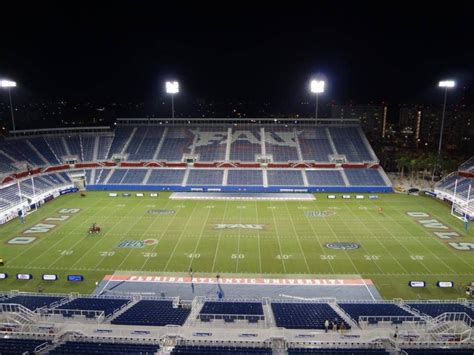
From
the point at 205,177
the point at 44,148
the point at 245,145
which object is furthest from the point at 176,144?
the point at 44,148

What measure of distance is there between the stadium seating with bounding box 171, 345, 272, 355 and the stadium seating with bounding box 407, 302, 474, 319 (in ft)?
36.6

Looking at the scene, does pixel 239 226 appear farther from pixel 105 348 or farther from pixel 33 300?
pixel 105 348

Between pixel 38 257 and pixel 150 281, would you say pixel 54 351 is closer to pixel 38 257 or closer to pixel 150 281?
pixel 150 281

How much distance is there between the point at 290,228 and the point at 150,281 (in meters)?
17.2

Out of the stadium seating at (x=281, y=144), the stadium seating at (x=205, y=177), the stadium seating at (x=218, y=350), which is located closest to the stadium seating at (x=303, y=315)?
the stadium seating at (x=218, y=350)

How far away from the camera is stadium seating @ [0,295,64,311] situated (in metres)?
21.0

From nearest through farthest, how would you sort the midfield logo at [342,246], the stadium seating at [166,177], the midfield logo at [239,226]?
the midfield logo at [342,246] < the midfield logo at [239,226] < the stadium seating at [166,177]

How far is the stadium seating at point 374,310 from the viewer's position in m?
19.2

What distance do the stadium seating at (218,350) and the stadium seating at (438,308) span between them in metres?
11.1

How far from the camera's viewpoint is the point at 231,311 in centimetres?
1967

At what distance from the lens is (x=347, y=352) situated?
14906 mm

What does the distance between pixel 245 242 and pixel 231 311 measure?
1565cm

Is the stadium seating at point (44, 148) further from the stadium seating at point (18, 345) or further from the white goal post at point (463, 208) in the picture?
the white goal post at point (463, 208)

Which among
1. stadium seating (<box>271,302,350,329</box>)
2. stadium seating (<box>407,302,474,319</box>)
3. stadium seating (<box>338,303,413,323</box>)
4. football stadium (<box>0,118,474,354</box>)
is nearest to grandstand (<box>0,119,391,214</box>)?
football stadium (<box>0,118,474,354</box>)
